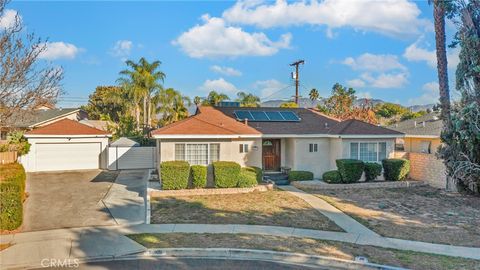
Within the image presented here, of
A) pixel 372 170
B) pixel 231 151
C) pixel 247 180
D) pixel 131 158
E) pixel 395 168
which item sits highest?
pixel 231 151

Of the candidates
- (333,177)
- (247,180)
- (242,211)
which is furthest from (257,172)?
(242,211)

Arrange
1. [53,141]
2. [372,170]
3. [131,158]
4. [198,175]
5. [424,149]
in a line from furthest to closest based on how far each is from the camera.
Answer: [131,158]
[424,149]
[53,141]
[372,170]
[198,175]

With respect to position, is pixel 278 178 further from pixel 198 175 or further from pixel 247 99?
pixel 247 99

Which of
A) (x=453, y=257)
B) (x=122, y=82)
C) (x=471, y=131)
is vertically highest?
(x=122, y=82)

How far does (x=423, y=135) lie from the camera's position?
2400cm

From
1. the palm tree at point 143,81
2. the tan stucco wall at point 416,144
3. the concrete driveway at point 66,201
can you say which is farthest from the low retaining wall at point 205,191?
the palm tree at point 143,81

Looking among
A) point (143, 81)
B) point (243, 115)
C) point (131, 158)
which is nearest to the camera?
point (243, 115)

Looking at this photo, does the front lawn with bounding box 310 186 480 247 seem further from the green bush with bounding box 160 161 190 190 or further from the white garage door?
the white garage door

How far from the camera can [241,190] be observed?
17391 mm

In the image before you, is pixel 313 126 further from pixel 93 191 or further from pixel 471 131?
pixel 93 191

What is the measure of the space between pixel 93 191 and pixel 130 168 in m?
8.87

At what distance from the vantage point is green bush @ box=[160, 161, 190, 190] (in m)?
16.7

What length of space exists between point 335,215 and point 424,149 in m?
15.3

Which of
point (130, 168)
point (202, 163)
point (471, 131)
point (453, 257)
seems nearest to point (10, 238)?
point (202, 163)
